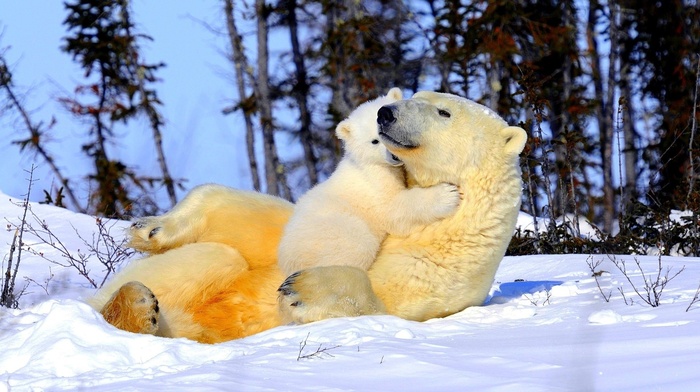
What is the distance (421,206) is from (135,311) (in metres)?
1.29

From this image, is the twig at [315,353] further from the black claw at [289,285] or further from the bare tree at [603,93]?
the bare tree at [603,93]

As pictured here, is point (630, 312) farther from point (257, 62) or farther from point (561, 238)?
point (257, 62)

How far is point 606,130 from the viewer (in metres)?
18.4

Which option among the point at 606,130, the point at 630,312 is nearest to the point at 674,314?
the point at 630,312

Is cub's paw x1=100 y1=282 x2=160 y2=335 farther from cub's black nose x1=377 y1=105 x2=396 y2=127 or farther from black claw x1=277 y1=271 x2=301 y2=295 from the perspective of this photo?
cub's black nose x1=377 y1=105 x2=396 y2=127

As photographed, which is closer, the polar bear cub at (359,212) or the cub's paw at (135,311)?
the cub's paw at (135,311)

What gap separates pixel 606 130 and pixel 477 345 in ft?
52.6

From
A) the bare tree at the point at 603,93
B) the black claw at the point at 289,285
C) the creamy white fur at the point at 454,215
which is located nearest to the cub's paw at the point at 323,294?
the black claw at the point at 289,285

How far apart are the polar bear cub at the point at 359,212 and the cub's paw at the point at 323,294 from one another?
20cm

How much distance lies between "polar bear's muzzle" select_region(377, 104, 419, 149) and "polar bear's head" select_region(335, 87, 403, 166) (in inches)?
5.3

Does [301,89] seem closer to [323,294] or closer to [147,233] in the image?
[147,233]

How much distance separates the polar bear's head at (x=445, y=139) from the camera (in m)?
3.99

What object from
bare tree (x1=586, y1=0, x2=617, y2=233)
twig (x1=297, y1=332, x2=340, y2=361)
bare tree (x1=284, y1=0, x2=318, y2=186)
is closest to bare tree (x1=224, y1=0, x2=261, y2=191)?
bare tree (x1=284, y1=0, x2=318, y2=186)

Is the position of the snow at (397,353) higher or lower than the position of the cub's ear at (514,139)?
lower
